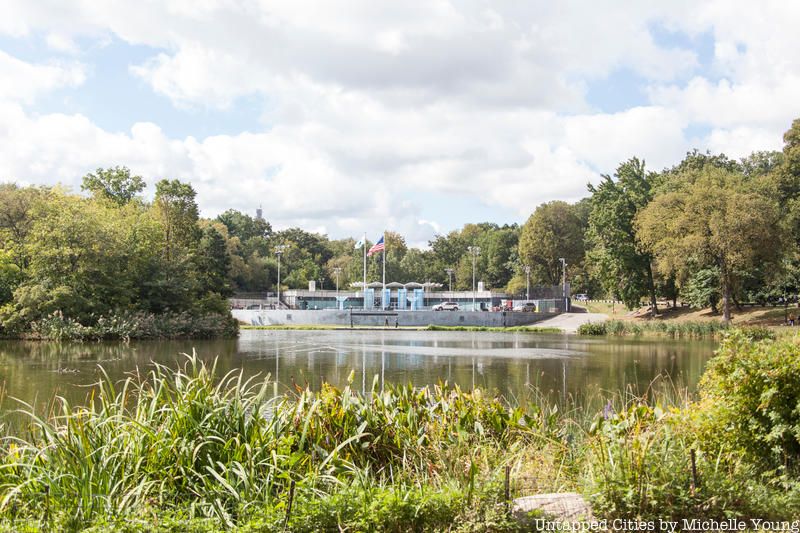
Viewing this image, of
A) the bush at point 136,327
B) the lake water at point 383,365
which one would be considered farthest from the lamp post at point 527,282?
the bush at point 136,327

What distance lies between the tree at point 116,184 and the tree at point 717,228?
3835 cm

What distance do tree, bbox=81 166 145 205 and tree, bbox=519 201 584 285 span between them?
4239 cm

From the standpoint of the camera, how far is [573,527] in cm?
441

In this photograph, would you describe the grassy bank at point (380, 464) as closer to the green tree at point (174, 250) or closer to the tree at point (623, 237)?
the green tree at point (174, 250)

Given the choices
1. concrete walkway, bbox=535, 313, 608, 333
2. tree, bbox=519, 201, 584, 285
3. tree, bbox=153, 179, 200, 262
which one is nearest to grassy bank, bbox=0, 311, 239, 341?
tree, bbox=153, 179, 200, 262

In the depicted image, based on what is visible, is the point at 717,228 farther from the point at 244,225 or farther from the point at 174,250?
the point at 244,225

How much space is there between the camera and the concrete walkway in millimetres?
52631

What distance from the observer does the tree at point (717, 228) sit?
133 feet

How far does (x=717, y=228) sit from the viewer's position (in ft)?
133

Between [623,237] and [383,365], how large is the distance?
36943 mm

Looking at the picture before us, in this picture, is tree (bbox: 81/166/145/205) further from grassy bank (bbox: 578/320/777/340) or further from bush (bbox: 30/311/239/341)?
grassy bank (bbox: 578/320/777/340)

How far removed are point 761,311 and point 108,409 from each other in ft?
169

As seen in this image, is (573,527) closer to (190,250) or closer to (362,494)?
(362,494)

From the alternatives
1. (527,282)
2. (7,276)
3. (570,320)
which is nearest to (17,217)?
(7,276)
